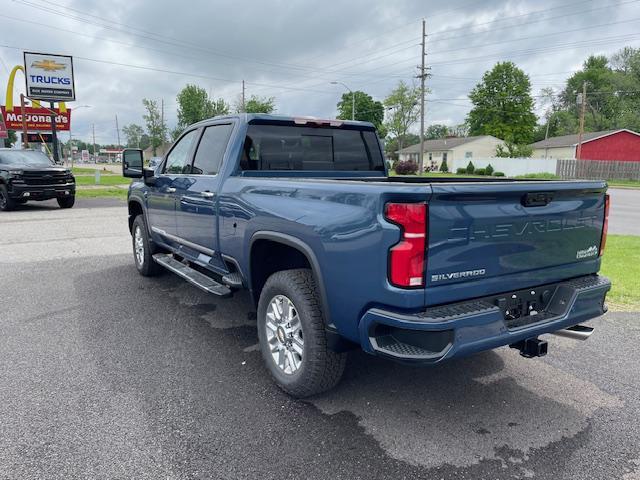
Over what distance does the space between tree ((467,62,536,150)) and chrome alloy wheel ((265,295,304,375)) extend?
69.3 metres

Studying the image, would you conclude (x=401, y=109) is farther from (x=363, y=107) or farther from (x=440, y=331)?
(x=440, y=331)

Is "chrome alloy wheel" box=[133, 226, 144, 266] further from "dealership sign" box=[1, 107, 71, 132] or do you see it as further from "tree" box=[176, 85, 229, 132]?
"tree" box=[176, 85, 229, 132]

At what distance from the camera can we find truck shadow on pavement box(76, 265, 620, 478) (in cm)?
266

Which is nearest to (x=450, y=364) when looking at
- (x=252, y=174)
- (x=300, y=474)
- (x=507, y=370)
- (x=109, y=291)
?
(x=507, y=370)

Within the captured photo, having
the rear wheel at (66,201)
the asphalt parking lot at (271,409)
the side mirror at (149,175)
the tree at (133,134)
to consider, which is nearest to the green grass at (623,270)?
the asphalt parking lot at (271,409)

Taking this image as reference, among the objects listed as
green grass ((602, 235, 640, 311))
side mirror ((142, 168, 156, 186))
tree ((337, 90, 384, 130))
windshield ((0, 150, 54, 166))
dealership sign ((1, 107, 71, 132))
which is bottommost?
green grass ((602, 235, 640, 311))

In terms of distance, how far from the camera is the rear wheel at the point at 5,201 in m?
Result: 13.9

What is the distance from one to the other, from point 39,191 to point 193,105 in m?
62.7

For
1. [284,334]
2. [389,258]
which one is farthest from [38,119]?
[389,258]

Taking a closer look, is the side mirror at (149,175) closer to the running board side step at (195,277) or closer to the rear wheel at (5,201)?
the running board side step at (195,277)

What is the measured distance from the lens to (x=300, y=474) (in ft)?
8.25

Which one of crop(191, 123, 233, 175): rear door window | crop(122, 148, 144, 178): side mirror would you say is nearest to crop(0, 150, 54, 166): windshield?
crop(122, 148, 144, 178): side mirror

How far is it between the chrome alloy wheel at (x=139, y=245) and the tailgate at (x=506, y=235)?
16.6ft

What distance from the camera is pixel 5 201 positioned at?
555 inches
